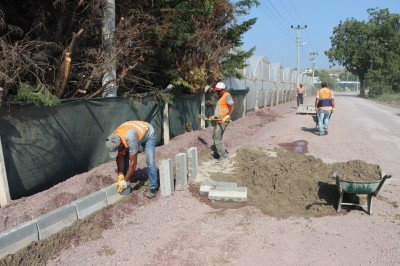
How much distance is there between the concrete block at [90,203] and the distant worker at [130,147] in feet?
1.15

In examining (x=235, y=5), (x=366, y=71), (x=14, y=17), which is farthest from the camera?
(x=366, y=71)

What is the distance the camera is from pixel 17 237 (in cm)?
423

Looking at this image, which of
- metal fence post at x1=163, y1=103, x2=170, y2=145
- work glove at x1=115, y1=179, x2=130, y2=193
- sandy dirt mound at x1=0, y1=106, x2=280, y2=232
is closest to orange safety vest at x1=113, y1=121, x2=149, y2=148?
work glove at x1=115, y1=179, x2=130, y2=193

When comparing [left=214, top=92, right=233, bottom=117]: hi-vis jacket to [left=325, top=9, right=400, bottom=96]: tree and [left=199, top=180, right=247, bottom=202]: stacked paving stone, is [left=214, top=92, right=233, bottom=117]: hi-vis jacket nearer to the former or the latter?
[left=199, top=180, right=247, bottom=202]: stacked paving stone

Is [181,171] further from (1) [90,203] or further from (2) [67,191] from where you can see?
(2) [67,191]

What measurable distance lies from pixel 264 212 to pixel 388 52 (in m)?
55.1

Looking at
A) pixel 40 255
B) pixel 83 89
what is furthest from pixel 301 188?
pixel 83 89

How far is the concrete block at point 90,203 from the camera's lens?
16.8 feet

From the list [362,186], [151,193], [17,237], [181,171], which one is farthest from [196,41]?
[17,237]

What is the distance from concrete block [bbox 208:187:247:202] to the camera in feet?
19.4

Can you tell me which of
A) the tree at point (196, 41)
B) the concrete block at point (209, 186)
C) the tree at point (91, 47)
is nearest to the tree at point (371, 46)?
the tree at point (196, 41)

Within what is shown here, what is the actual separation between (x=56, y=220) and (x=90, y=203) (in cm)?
63

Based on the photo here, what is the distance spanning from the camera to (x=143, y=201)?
235 inches

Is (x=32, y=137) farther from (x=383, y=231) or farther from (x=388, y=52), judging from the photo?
(x=388, y=52)
